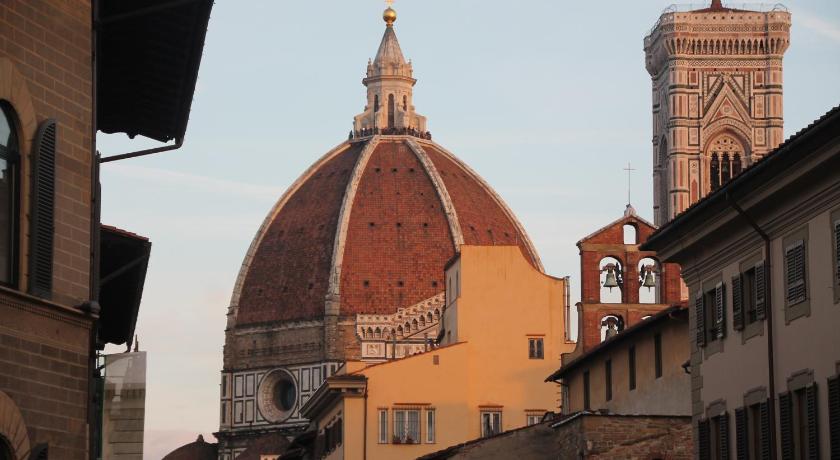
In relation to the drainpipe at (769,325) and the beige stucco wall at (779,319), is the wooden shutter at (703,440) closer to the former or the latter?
the beige stucco wall at (779,319)

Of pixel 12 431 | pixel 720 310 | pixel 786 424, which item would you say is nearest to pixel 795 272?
pixel 786 424

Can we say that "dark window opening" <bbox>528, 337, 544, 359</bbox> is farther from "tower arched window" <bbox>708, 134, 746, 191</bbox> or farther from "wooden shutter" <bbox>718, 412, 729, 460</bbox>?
"tower arched window" <bbox>708, 134, 746, 191</bbox>

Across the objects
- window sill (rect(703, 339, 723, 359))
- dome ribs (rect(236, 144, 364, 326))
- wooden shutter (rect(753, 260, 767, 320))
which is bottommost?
window sill (rect(703, 339, 723, 359))

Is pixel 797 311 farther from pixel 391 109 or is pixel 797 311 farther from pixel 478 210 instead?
pixel 391 109

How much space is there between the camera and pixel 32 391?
16.8 metres

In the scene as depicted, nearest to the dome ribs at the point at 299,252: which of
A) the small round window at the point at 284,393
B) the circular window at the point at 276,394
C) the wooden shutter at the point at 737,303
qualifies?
the circular window at the point at 276,394

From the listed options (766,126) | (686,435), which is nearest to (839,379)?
(686,435)

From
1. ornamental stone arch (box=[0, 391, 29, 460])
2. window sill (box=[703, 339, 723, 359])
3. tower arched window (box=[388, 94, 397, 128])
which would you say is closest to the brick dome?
tower arched window (box=[388, 94, 397, 128])

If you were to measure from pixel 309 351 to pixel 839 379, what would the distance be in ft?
503

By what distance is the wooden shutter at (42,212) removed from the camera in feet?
56.1

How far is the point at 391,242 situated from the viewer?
178 meters

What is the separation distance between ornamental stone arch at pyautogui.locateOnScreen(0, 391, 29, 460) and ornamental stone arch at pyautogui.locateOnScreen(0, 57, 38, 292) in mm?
996

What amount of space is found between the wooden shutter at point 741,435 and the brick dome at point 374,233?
5689 inches

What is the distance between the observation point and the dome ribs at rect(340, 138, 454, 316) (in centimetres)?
17675
